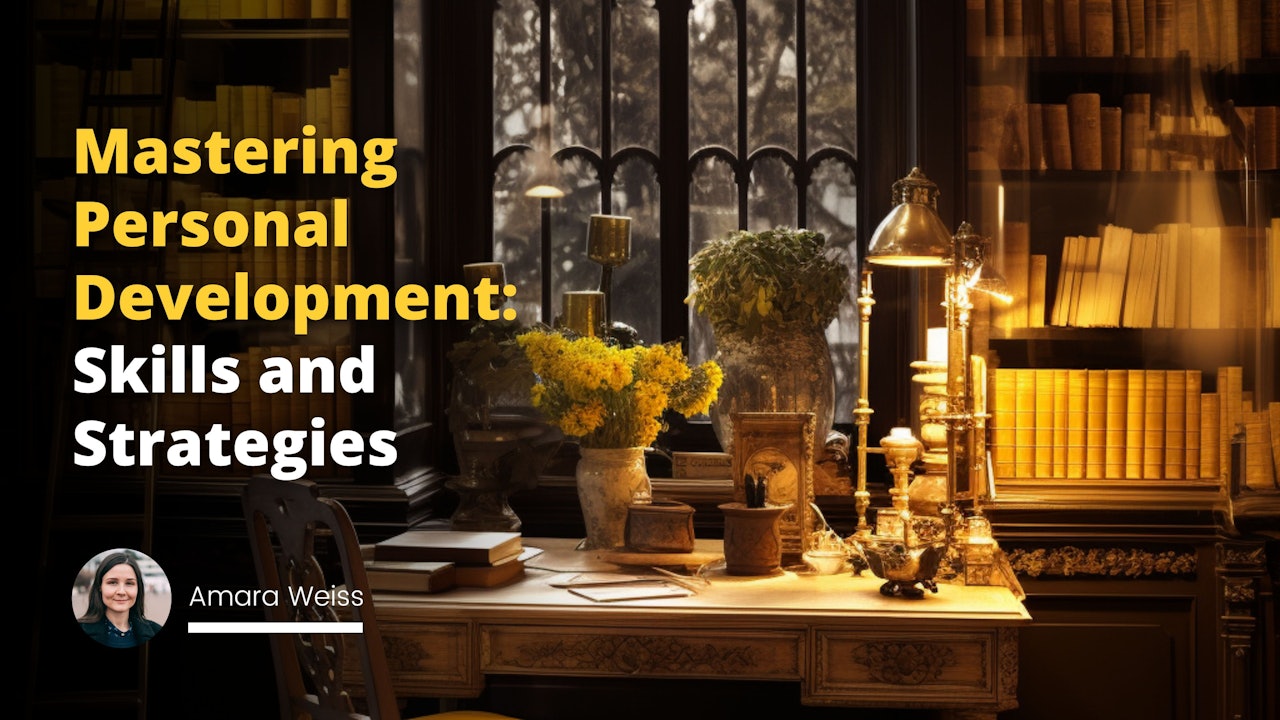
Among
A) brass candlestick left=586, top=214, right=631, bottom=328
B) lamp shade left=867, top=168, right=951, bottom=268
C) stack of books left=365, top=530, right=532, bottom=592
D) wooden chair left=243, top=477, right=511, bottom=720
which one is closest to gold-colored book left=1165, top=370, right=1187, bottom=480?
lamp shade left=867, top=168, right=951, bottom=268

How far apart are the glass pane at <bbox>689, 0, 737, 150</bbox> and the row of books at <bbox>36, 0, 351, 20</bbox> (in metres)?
0.98

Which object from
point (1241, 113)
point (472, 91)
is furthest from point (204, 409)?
point (1241, 113)

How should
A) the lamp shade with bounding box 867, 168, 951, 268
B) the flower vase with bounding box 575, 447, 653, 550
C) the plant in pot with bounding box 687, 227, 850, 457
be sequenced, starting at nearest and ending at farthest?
the lamp shade with bounding box 867, 168, 951, 268, the flower vase with bounding box 575, 447, 653, 550, the plant in pot with bounding box 687, 227, 850, 457

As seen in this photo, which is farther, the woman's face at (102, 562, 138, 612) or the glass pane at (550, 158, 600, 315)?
the glass pane at (550, 158, 600, 315)

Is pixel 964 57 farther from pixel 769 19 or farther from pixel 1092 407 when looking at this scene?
pixel 1092 407

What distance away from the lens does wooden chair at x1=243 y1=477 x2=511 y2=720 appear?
200cm

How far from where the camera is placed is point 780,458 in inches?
111

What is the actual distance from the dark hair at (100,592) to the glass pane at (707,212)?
61.4 inches

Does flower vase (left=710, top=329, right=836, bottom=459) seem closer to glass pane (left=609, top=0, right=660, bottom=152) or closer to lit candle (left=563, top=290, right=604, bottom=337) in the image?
lit candle (left=563, top=290, right=604, bottom=337)

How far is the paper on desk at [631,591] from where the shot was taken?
8.21 feet

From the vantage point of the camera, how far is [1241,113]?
313 cm

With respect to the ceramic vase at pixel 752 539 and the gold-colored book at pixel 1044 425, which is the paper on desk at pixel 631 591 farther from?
the gold-colored book at pixel 1044 425

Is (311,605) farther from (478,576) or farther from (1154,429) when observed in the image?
(1154,429)

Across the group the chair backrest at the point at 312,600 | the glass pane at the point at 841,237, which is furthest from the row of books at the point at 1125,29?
the chair backrest at the point at 312,600
